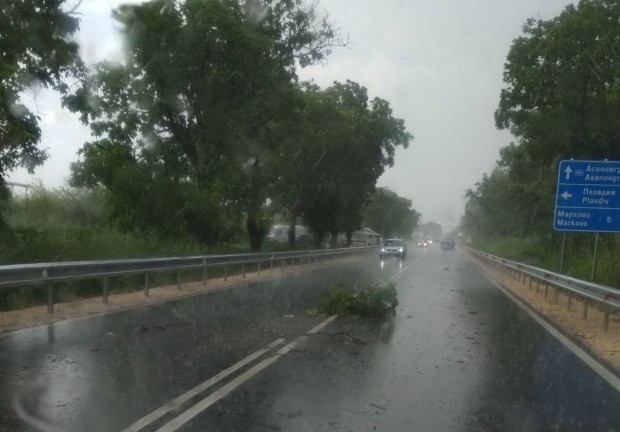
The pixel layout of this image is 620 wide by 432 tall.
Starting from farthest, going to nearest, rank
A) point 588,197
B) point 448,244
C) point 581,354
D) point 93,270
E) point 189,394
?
point 448,244, point 588,197, point 93,270, point 581,354, point 189,394

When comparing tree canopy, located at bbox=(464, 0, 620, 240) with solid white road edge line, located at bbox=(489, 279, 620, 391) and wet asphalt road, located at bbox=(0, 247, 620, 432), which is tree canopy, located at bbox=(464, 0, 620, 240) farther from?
wet asphalt road, located at bbox=(0, 247, 620, 432)

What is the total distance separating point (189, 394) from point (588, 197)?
15467 mm

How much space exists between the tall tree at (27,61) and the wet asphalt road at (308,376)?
19.2ft

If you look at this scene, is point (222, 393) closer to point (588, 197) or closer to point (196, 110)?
point (588, 197)

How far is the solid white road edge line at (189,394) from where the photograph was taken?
21.6ft

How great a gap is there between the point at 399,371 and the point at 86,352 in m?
4.24

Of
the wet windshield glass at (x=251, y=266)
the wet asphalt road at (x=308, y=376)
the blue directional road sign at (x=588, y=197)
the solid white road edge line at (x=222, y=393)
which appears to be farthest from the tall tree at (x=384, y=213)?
the solid white road edge line at (x=222, y=393)

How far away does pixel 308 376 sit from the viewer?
8.87 metres

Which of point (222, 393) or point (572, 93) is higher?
point (572, 93)

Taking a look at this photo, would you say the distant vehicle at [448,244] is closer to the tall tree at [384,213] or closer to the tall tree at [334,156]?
the tall tree at [384,213]

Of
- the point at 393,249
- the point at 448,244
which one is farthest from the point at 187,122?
the point at 448,244

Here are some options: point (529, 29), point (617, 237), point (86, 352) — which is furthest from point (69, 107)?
point (617, 237)

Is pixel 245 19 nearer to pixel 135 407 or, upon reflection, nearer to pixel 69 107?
pixel 69 107

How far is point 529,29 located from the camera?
26.6 metres
